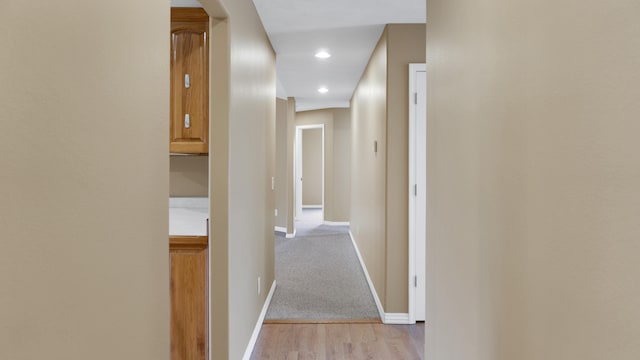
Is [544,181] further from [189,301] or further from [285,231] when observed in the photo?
[285,231]

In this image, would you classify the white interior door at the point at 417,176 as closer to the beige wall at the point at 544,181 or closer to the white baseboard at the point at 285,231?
the beige wall at the point at 544,181

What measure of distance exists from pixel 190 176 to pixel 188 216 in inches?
15.2

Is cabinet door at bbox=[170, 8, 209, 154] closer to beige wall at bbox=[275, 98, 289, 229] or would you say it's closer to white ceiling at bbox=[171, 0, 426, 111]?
white ceiling at bbox=[171, 0, 426, 111]

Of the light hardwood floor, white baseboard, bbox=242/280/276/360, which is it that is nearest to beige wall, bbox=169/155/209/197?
white baseboard, bbox=242/280/276/360

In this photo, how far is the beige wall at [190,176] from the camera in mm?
2963

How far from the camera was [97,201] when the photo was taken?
0.87 metres

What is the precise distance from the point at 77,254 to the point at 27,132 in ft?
0.87

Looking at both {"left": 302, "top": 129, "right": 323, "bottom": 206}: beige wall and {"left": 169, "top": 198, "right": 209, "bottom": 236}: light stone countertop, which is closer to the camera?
{"left": 169, "top": 198, "right": 209, "bottom": 236}: light stone countertop

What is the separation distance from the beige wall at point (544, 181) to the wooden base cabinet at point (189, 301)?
4.36 feet

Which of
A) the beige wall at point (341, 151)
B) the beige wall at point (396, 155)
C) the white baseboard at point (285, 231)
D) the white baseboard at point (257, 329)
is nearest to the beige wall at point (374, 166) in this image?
the beige wall at point (396, 155)

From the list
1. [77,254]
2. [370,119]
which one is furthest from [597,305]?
[370,119]

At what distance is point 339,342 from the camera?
2.96m

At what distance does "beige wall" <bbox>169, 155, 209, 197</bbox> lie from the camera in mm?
2963

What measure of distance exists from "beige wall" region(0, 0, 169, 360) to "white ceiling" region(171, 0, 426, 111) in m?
1.63
